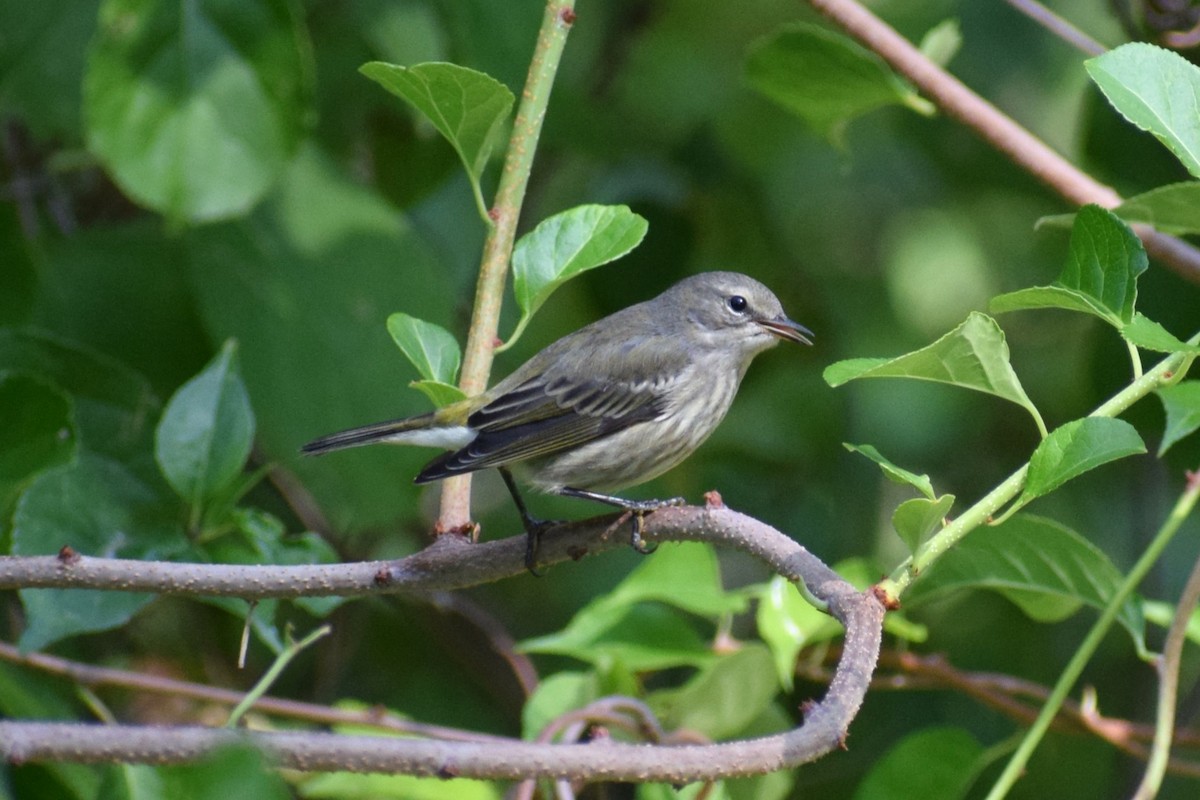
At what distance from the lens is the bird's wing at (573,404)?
350 centimetres

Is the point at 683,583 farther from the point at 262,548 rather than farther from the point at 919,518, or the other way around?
the point at 919,518

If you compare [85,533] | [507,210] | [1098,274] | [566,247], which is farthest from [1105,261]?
[85,533]

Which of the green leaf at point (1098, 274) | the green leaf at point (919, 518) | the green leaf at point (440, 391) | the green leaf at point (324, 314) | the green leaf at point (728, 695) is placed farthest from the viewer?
the green leaf at point (324, 314)

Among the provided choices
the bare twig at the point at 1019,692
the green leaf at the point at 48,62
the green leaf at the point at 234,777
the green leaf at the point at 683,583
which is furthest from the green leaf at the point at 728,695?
the green leaf at the point at 48,62

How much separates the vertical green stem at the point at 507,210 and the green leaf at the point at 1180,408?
3.82ft

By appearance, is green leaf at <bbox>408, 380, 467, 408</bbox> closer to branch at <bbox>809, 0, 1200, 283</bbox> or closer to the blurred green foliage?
the blurred green foliage

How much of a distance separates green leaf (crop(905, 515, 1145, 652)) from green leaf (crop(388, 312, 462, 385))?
3.46 ft

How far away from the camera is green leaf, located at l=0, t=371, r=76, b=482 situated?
2795mm

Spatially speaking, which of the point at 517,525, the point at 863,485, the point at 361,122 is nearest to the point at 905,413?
the point at 863,485

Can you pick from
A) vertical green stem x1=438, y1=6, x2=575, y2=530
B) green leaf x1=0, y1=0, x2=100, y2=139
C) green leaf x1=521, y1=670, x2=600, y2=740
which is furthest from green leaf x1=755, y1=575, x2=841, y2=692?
green leaf x1=0, y1=0, x2=100, y2=139

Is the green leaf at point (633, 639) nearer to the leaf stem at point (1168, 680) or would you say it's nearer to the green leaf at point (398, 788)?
the green leaf at point (398, 788)

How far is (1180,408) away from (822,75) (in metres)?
1.65

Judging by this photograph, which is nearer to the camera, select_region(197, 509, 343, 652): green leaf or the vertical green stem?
the vertical green stem

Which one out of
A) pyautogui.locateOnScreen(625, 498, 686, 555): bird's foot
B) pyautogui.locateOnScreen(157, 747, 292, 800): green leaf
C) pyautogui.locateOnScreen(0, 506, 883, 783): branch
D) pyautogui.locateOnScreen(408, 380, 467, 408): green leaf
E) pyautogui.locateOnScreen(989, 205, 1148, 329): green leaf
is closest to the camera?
pyautogui.locateOnScreen(157, 747, 292, 800): green leaf
